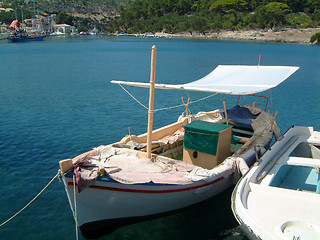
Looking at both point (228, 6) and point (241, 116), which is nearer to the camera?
point (241, 116)

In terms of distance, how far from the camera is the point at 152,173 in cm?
1048

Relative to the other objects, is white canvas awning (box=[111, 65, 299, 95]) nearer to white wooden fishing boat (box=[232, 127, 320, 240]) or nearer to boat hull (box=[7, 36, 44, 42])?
white wooden fishing boat (box=[232, 127, 320, 240])

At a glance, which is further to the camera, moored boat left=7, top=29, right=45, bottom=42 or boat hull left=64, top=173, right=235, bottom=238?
moored boat left=7, top=29, right=45, bottom=42

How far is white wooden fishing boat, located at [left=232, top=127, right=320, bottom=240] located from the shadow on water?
1.90 m

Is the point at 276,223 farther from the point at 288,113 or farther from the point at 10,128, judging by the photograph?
the point at 288,113

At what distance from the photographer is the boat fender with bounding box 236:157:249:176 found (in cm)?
1157

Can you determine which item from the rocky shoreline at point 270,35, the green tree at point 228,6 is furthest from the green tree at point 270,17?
the green tree at point 228,6

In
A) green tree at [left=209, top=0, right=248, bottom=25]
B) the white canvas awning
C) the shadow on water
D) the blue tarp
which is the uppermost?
green tree at [left=209, top=0, right=248, bottom=25]

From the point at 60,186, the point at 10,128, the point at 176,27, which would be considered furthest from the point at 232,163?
the point at 176,27

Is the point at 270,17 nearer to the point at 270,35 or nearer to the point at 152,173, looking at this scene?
the point at 270,35

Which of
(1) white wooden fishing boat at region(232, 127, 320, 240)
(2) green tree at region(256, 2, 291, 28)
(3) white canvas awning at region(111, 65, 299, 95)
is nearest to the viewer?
(1) white wooden fishing boat at region(232, 127, 320, 240)

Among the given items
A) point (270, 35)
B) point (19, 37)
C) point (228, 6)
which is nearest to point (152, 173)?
point (19, 37)

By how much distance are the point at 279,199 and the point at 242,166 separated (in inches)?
95.7

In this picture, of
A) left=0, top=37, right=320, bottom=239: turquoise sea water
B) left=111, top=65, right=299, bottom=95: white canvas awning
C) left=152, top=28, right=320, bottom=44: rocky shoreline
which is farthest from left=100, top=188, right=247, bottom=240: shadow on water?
left=152, top=28, right=320, bottom=44: rocky shoreline
